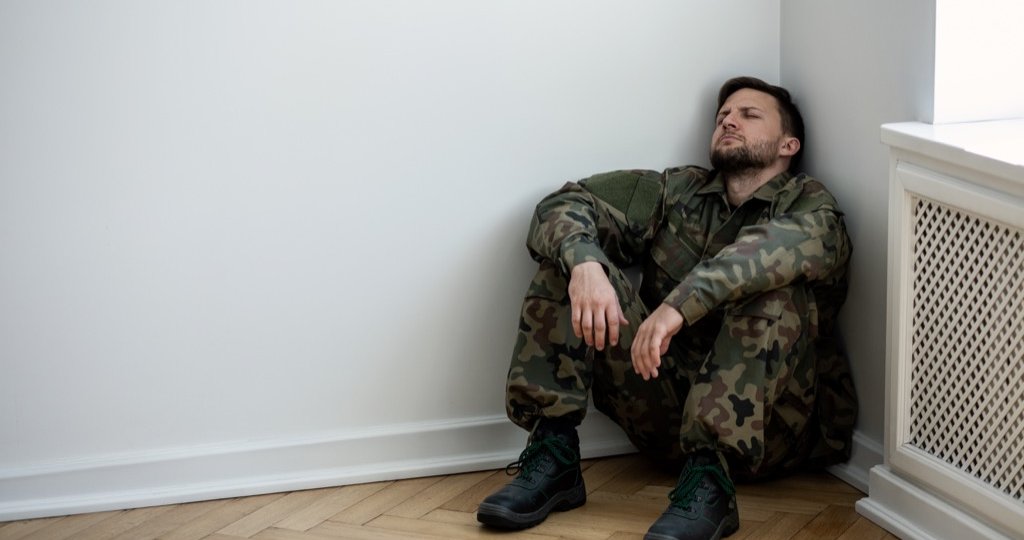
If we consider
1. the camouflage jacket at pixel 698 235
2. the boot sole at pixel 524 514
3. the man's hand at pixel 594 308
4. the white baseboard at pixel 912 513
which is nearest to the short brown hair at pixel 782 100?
the camouflage jacket at pixel 698 235

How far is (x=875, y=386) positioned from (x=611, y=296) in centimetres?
59

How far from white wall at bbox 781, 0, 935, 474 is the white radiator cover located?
5.4 inches

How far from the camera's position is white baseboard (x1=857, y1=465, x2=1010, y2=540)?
1941mm

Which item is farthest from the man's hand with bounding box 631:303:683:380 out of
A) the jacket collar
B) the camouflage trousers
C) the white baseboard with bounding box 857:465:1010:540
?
the white baseboard with bounding box 857:465:1010:540

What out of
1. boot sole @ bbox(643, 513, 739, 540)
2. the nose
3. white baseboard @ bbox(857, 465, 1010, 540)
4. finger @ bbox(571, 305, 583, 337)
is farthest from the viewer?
the nose

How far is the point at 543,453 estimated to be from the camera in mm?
2279

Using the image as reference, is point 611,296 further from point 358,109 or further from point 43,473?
point 43,473

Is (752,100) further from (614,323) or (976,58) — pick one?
(614,323)

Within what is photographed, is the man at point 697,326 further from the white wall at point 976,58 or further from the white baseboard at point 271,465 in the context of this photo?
the white wall at point 976,58

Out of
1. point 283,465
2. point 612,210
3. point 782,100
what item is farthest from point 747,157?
point 283,465

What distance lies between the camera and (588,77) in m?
2.46

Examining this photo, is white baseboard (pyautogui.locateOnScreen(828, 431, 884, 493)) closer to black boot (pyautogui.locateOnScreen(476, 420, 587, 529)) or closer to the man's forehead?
black boot (pyautogui.locateOnScreen(476, 420, 587, 529))

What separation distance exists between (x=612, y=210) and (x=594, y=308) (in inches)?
14.1

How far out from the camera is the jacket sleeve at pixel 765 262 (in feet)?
6.77
